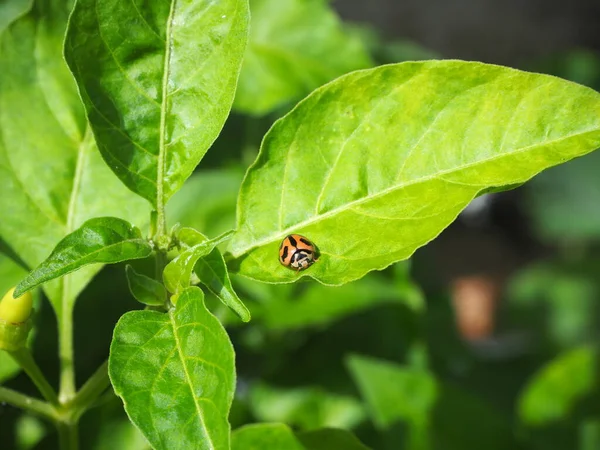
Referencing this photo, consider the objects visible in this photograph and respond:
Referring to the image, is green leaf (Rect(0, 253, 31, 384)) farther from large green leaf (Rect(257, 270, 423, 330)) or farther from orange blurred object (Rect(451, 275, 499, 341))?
orange blurred object (Rect(451, 275, 499, 341))

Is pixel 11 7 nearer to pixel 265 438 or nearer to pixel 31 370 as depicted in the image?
pixel 31 370

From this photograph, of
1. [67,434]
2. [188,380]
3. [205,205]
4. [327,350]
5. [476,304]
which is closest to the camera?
[188,380]

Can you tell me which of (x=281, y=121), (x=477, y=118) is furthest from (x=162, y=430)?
(x=477, y=118)

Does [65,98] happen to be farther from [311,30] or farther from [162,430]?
[311,30]

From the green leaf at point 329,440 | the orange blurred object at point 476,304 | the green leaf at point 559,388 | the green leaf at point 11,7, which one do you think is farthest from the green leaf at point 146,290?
the orange blurred object at point 476,304

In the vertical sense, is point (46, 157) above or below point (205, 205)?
above

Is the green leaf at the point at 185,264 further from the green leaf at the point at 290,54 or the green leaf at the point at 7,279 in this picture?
the green leaf at the point at 290,54

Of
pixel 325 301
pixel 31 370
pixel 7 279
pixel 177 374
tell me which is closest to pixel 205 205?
pixel 325 301
